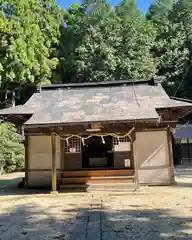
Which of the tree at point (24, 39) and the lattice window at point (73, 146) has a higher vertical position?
the tree at point (24, 39)

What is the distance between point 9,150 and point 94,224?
1331 centimetres

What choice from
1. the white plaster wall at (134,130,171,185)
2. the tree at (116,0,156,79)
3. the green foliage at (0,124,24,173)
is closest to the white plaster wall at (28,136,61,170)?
the white plaster wall at (134,130,171,185)

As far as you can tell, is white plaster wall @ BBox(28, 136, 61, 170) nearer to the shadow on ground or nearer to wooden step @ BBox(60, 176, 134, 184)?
wooden step @ BBox(60, 176, 134, 184)

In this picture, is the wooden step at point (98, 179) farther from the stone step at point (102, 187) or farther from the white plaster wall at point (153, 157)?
the white plaster wall at point (153, 157)

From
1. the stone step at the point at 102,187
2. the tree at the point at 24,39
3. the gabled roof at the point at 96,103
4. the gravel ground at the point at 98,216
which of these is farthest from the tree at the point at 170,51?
the gravel ground at the point at 98,216

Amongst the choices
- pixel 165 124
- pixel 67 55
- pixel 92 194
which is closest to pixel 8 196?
pixel 92 194

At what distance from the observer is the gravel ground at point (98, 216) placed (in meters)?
4.95

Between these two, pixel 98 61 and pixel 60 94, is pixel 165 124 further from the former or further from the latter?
pixel 98 61

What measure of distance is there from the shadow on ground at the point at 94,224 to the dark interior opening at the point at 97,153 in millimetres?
5662

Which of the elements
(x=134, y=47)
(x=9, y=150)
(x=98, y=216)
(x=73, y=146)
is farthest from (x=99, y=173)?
(x=134, y=47)

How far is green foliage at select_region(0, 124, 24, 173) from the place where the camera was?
17531 millimetres

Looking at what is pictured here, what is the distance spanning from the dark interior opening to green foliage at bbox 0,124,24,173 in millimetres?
6352

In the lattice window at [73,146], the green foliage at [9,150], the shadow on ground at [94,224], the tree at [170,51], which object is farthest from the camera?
the tree at [170,51]

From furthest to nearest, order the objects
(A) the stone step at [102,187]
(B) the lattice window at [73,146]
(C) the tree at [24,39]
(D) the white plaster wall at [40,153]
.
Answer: (C) the tree at [24,39] → (D) the white plaster wall at [40,153] → (B) the lattice window at [73,146] → (A) the stone step at [102,187]
